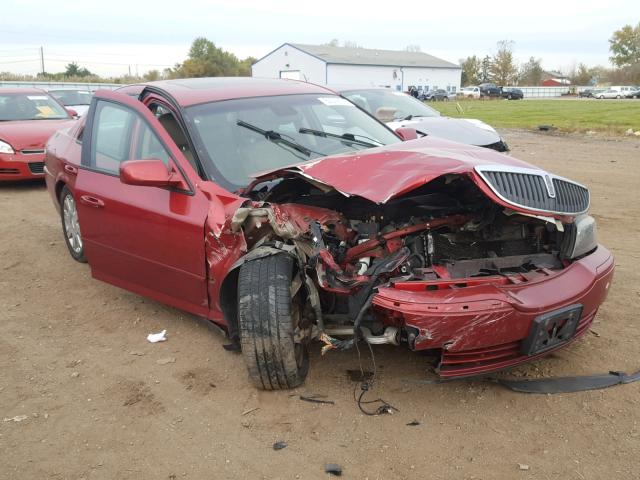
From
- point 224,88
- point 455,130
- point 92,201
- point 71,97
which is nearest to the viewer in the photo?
point 92,201

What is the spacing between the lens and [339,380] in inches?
137

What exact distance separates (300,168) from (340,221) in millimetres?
378

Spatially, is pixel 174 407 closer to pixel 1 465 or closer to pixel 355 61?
pixel 1 465

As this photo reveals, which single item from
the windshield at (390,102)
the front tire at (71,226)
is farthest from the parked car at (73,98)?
the front tire at (71,226)

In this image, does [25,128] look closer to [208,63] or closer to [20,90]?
[20,90]

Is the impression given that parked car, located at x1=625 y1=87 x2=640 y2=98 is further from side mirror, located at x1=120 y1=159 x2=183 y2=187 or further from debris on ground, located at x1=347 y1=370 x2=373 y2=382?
side mirror, located at x1=120 y1=159 x2=183 y2=187

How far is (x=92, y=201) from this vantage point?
436 cm

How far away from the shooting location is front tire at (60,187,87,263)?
5.75 m

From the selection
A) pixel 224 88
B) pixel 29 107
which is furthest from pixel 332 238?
pixel 29 107

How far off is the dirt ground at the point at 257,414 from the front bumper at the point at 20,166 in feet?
17.7

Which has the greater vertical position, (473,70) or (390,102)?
(473,70)

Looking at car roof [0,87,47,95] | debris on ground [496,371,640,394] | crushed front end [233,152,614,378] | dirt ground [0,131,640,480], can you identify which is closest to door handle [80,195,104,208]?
dirt ground [0,131,640,480]

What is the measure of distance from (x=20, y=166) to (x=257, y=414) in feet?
25.5

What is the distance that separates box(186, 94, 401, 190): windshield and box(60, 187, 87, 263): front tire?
2316 mm
